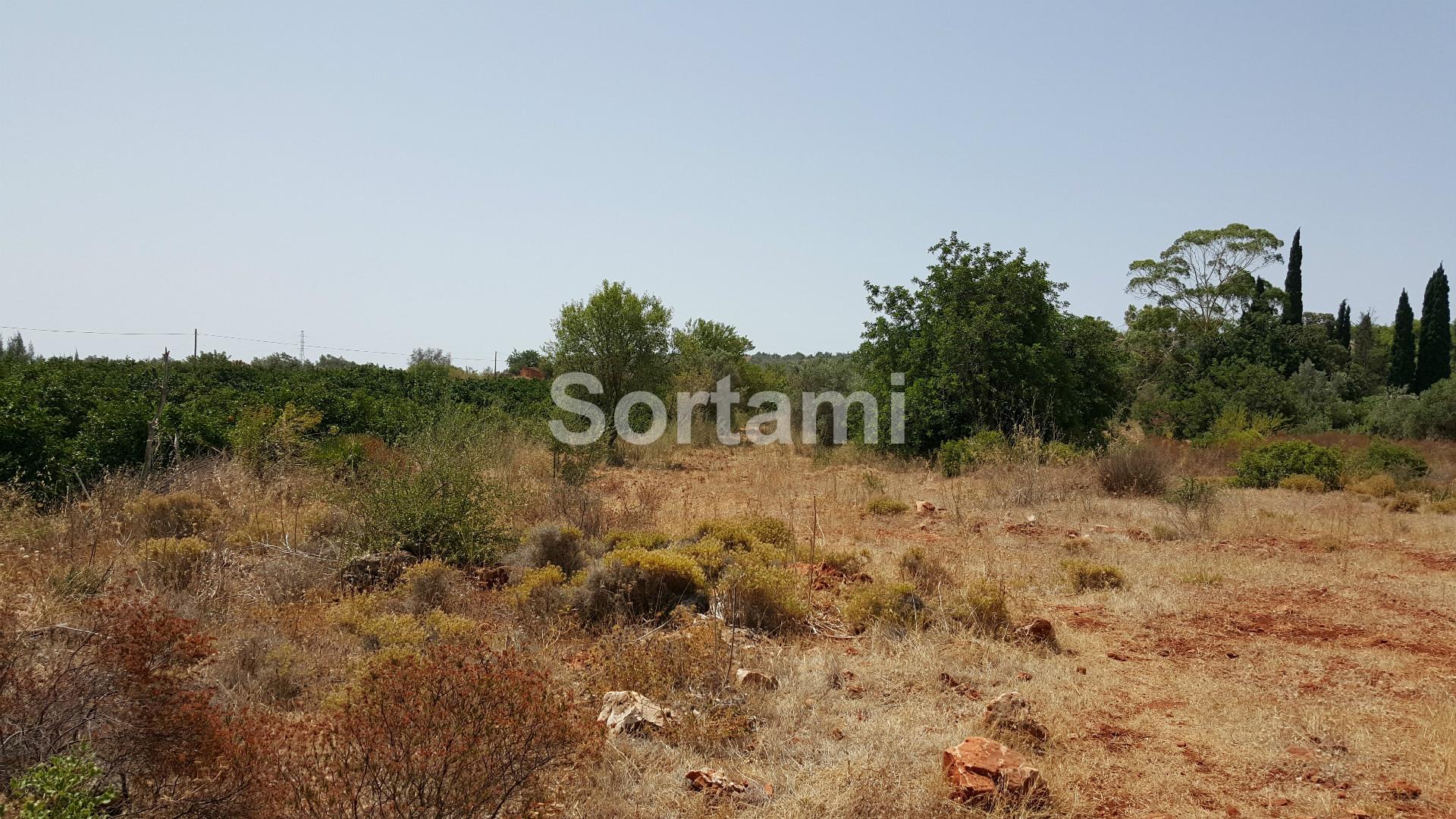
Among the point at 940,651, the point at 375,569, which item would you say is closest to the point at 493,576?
the point at 375,569

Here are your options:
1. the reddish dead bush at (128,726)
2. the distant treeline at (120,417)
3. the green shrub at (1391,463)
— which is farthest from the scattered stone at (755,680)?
the green shrub at (1391,463)

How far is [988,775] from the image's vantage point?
11.5 ft

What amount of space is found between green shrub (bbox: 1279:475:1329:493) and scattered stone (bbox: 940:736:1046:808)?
12.2 metres

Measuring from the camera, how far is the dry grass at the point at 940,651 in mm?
3666

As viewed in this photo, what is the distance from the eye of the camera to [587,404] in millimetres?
17719

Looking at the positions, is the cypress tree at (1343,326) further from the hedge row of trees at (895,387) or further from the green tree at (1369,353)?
the hedge row of trees at (895,387)

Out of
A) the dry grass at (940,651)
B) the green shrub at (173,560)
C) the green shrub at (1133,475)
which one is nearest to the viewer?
the dry grass at (940,651)

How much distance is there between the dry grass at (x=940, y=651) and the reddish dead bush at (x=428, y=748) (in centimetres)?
42

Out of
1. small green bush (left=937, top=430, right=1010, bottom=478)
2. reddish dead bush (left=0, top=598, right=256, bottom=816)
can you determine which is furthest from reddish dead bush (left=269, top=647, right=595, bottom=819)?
small green bush (left=937, top=430, right=1010, bottom=478)

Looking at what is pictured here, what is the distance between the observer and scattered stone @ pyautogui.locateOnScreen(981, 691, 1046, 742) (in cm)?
410

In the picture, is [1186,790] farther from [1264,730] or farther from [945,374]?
[945,374]

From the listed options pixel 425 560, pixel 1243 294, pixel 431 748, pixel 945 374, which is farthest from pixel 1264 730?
pixel 1243 294

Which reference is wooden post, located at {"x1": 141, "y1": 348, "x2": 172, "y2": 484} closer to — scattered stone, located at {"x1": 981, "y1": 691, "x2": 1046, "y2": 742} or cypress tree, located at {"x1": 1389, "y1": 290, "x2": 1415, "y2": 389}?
scattered stone, located at {"x1": 981, "y1": 691, "x2": 1046, "y2": 742}

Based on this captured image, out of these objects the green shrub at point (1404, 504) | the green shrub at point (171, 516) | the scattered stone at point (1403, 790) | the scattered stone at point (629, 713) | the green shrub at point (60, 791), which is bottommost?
the scattered stone at point (1403, 790)
